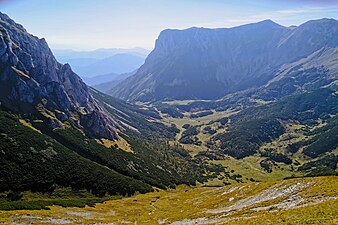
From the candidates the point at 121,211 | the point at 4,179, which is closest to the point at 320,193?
the point at 121,211

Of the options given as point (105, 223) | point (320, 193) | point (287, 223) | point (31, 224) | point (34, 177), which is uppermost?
point (287, 223)

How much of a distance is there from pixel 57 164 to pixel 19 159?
21.9 meters

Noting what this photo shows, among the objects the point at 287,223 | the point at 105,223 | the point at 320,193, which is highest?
the point at 287,223

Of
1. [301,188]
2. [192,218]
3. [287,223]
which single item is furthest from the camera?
[301,188]

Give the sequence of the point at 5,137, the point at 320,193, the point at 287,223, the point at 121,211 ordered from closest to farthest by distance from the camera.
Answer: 1. the point at 287,223
2. the point at 320,193
3. the point at 121,211
4. the point at 5,137

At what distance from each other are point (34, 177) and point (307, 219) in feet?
515

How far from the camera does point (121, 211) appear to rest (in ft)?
408

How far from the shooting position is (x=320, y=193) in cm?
7550

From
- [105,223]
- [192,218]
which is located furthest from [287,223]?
[105,223]

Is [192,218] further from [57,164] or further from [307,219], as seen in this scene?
[57,164]

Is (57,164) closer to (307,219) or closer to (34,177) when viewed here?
(34,177)

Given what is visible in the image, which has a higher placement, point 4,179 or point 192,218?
point 192,218

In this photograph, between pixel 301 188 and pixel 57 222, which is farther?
pixel 301 188

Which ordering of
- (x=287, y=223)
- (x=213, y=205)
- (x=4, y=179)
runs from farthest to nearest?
(x=4, y=179) → (x=213, y=205) → (x=287, y=223)
